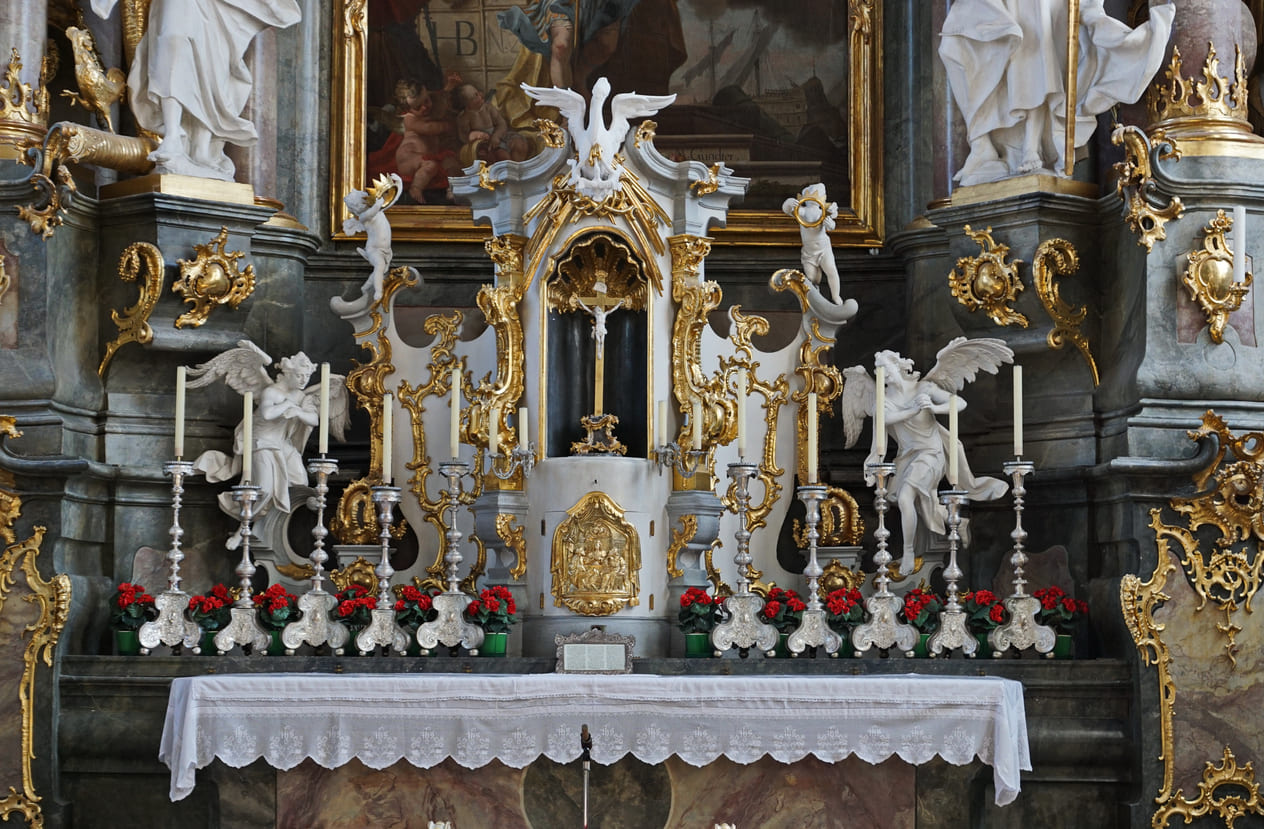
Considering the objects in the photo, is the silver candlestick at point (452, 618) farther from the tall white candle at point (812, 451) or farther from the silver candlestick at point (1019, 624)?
the silver candlestick at point (1019, 624)

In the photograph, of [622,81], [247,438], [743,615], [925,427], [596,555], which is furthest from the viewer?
[622,81]

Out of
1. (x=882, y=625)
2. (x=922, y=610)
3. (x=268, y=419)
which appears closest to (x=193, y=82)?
(x=268, y=419)

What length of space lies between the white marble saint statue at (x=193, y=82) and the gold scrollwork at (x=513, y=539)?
9.55 ft

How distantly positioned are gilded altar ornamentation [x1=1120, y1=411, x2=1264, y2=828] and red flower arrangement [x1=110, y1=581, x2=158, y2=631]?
5443 millimetres

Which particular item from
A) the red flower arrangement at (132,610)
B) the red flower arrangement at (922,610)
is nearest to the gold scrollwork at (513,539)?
the red flower arrangement at (132,610)

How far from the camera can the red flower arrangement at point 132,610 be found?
38.0ft

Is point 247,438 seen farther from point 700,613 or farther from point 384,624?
point 700,613

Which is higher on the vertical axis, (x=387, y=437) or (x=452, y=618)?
(x=387, y=437)

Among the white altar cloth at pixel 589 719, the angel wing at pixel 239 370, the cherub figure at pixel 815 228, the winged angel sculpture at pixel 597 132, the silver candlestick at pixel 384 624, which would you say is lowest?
the white altar cloth at pixel 589 719

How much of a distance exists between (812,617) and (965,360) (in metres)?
2.06

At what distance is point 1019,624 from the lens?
36.5 ft

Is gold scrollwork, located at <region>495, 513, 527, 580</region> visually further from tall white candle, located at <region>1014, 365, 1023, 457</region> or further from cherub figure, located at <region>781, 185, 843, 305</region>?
tall white candle, located at <region>1014, 365, 1023, 457</region>

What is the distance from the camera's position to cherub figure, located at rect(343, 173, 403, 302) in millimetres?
12539

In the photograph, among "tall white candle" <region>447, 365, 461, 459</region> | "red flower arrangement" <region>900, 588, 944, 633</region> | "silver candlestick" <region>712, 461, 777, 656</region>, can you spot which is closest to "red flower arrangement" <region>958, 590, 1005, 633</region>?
"red flower arrangement" <region>900, 588, 944, 633</region>
